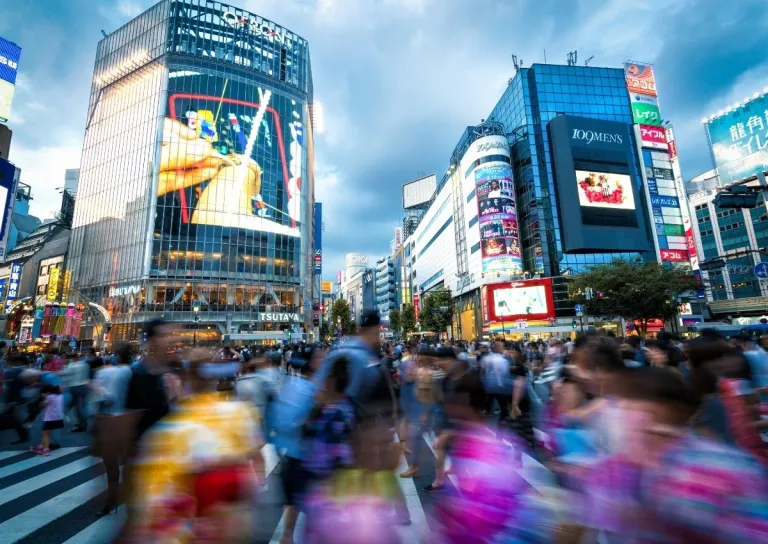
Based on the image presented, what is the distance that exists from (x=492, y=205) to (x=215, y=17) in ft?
156

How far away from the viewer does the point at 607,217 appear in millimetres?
51250

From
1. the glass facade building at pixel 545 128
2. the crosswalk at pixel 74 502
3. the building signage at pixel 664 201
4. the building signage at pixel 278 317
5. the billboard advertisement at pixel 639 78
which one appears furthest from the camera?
the billboard advertisement at pixel 639 78

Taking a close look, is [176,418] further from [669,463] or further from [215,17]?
[215,17]

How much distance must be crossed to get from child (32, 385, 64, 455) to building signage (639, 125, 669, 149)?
67710mm

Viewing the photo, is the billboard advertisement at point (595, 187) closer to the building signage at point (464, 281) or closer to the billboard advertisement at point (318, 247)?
the building signage at point (464, 281)

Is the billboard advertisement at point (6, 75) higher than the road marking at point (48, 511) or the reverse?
higher

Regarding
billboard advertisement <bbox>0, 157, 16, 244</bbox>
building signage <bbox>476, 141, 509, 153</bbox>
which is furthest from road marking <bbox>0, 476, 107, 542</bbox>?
building signage <bbox>476, 141, 509, 153</bbox>

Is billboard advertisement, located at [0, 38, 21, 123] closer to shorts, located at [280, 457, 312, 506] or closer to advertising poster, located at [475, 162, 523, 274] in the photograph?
shorts, located at [280, 457, 312, 506]

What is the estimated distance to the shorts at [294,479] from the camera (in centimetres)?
325

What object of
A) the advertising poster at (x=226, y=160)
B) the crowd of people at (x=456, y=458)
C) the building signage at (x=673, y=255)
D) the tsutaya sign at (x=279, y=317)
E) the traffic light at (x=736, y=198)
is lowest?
the crowd of people at (x=456, y=458)

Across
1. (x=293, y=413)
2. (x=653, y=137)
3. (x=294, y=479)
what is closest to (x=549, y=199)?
(x=653, y=137)

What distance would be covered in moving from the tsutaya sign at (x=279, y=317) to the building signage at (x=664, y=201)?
51714 mm

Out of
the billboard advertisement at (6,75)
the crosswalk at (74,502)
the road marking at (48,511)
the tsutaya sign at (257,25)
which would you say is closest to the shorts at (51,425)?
the crosswalk at (74,502)

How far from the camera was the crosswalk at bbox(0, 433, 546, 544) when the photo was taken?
172 inches
